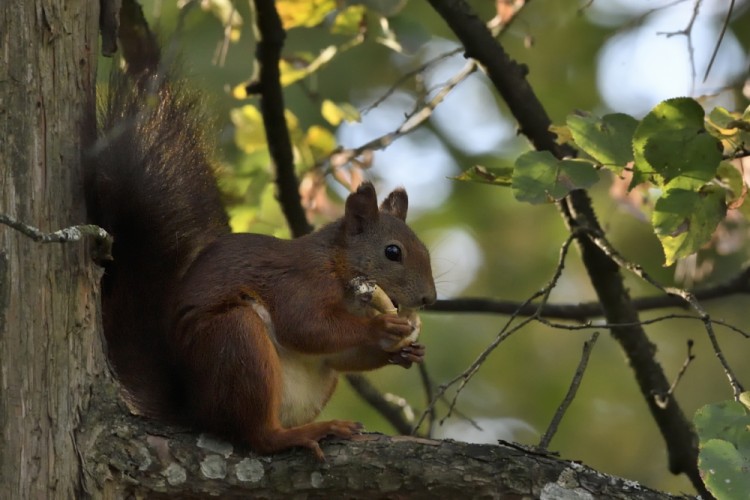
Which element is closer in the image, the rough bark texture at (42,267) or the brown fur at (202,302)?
the rough bark texture at (42,267)

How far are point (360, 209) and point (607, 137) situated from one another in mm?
738

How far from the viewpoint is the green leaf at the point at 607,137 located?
80.7 inches

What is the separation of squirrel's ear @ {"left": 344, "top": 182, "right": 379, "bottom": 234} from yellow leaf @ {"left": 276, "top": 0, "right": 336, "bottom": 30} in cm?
67

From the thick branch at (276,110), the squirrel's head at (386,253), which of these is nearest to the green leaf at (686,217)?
the squirrel's head at (386,253)

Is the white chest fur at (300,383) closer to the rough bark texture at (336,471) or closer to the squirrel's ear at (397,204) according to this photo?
the rough bark texture at (336,471)

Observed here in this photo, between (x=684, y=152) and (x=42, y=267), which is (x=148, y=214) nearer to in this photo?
(x=42, y=267)

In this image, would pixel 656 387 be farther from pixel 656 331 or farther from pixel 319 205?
pixel 656 331

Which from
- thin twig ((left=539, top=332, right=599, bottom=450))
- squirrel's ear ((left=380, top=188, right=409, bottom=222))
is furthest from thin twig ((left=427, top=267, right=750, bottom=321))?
thin twig ((left=539, top=332, right=599, bottom=450))

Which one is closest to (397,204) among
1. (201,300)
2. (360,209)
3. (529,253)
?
(360,209)

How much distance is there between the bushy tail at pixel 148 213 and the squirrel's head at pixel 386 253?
0.40m

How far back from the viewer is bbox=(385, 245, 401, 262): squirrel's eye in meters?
2.59

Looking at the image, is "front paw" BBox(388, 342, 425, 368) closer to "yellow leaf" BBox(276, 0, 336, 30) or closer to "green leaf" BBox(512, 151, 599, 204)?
"green leaf" BBox(512, 151, 599, 204)

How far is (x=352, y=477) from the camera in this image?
6.42 ft

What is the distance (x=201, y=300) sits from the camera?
2223mm
